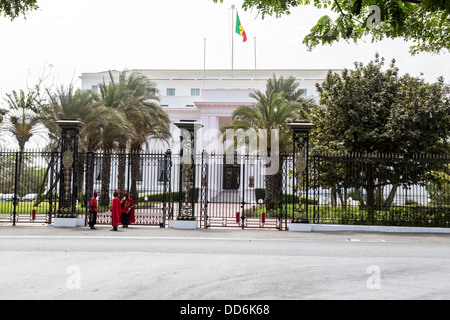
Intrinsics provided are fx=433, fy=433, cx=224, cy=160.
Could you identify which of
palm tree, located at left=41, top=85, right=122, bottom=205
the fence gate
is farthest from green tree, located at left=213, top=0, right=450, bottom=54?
palm tree, located at left=41, top=85, right=122, bottom=205

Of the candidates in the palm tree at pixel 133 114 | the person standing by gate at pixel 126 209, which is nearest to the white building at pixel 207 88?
the palm tree at pixel 133 114

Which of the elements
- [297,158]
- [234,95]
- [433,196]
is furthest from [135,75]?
[433,196]

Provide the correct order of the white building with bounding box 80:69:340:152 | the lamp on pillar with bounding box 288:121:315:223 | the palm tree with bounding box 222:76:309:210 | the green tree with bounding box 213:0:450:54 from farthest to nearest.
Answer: the white building with bounding box 80:69:340:152 < the palm tree with bounding box 222:76:309:210 < the lamp on pillar with bounding box 288:121:315:223 < the green tree with bounding box 213:0:450:54

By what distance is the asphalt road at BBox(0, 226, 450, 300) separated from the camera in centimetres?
610

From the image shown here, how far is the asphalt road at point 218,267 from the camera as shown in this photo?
20.0ft

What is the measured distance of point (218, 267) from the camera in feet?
26.7

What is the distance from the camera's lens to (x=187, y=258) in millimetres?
9188

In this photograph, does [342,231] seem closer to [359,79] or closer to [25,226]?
[359,79]

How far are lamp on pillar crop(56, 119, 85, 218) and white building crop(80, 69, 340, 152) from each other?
23.0 metres

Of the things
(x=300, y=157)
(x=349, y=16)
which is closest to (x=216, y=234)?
(x=300, y=157)

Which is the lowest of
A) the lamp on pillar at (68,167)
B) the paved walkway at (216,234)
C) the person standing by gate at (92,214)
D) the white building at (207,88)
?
the paved walkway at (216,234)

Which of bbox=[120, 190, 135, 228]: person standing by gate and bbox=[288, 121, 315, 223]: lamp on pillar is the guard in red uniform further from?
bbox=[288, 121, 315, 223]: lamp on pillar

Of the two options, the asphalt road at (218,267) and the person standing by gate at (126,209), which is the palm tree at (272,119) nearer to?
the person standing by gate at (126,209)

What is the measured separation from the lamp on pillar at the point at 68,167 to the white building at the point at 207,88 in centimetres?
2296
